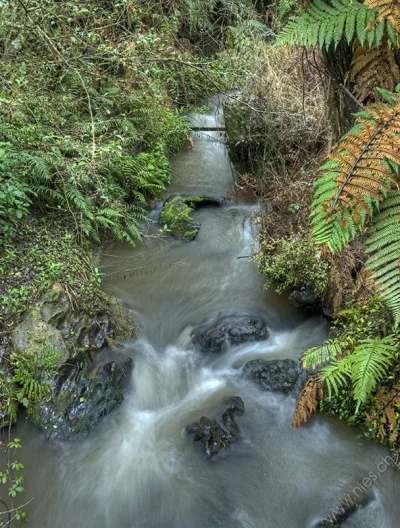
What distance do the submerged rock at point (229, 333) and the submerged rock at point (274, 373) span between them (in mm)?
464

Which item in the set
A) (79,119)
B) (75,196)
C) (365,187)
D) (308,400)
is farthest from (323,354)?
(79,119)

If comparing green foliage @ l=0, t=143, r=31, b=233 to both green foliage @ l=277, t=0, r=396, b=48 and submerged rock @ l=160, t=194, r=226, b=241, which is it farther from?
green foliage @ l=277, t=0, r=396, b=48

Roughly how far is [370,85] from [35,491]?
4625 millimetres

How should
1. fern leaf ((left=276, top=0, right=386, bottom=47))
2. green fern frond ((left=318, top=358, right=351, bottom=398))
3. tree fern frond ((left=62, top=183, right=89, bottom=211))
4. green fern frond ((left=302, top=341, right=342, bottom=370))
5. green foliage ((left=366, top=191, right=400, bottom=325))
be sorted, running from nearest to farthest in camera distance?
green foliage ((left=366, top=191, right=400, bottom=325))
fern leaf ((left=276, top=0, right=386, bottom=47))
green fern frond ((left=318, top=358, right=351, bottom=398))
green fern frond ((left=302, top=341, right=342, bottom=370))
tree fern frond ((left=62, top=183, right=89, bottom=211))

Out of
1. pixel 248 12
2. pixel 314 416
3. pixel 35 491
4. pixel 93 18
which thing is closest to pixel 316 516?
pixel 314 416

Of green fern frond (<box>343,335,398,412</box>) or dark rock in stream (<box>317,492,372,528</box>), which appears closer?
green fern frond (<box>343,335,398,412</box>)

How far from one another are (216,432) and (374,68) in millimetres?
3645

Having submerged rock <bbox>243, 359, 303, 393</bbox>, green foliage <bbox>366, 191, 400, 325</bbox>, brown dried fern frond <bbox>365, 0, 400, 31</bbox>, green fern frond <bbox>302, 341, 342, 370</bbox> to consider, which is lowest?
submerged rock <bbox>243, 359, 303, 393</bbox>

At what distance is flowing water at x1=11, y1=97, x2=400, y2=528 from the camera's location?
396 centimetres

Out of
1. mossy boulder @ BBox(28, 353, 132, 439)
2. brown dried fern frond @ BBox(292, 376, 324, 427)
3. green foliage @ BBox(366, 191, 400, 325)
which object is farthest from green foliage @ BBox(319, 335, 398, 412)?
mossy boulder @ BBox(28, 353, 132, 439)

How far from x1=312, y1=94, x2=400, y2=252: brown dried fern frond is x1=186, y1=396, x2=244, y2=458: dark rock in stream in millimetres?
2788

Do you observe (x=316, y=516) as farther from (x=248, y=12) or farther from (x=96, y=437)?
(x=248, y=12)

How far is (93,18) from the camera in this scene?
22.8 feet

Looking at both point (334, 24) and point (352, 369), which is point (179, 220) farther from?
point (334, 24)
